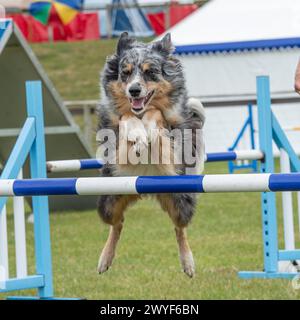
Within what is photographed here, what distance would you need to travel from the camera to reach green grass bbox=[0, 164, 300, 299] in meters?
6.40

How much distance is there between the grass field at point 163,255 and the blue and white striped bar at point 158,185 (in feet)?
6.06

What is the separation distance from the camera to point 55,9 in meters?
27.4

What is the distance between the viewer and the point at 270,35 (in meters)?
18.1

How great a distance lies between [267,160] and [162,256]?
2127mm

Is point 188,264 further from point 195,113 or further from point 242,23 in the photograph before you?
point 242,23

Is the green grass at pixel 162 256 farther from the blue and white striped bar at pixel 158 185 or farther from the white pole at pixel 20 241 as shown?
the blue and white striped bar at pixel 158 185

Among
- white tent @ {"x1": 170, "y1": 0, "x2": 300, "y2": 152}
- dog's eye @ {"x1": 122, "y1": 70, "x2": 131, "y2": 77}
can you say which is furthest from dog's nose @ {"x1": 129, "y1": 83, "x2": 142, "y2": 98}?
white tent @ {"x1": 170, "y1": 0, "x2": 300, "y2": 152}

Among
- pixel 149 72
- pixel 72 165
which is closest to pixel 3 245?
pixel 72 165

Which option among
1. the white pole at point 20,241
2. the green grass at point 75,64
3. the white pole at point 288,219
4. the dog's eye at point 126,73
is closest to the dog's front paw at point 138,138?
the dog's eye at point 126,73

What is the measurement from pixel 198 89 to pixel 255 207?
27.3ft

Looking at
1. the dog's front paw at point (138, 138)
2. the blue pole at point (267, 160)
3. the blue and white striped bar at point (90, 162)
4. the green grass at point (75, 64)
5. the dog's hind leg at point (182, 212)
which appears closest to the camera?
the dog's front paw at point (138, 138)

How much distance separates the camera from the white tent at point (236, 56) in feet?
59.3
